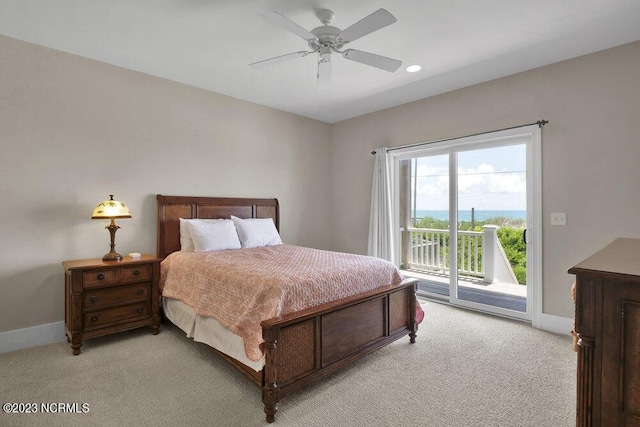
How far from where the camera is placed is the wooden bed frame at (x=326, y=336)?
191cm

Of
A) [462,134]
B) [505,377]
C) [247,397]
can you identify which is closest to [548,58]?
[462,134]

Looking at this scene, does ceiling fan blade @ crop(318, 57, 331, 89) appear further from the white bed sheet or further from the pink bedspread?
the white bed sheet

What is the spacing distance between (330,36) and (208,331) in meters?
2.51

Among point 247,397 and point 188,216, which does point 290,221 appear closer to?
point 188,216

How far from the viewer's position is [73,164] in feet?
10.1

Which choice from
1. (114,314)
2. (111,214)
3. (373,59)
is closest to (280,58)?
(373,59)

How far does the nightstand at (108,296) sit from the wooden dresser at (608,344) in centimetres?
320

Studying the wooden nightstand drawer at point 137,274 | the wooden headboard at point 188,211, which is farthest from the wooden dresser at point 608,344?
the wooden headboard at point 188,211

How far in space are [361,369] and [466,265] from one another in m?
2.45

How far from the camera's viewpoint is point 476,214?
3.93 metres

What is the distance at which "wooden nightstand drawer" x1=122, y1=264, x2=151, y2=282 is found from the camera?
293 centimetres

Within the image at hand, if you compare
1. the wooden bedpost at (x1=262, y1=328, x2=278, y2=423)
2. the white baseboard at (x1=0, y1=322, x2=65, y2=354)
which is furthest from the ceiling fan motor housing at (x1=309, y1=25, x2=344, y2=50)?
the white baseboard at (x1=0, y1=322, x2=65, y2=354)

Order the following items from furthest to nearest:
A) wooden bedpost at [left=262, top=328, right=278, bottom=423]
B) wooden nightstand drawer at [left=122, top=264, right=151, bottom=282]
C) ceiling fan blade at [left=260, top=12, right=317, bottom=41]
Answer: wooden nightstand drawer at [left=122, top=264, right=151, bottom=282]
ceiling fan blade at [left=260, top=12, right=317, bottom=41]
wooden bedpost at [left=262, top=328, right=278, bottom=423]

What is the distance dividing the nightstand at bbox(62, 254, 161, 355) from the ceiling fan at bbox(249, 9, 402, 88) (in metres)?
2.19
